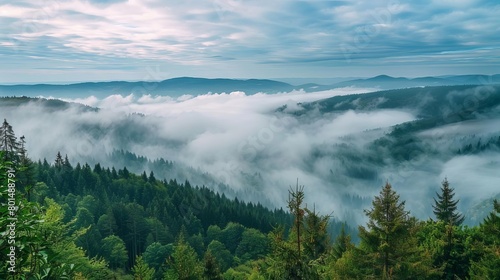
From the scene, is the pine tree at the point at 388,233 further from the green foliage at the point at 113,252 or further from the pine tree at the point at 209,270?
the green foliage at the point at 113,252

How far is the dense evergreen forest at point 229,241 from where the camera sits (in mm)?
5590

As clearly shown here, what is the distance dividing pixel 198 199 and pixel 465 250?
130m

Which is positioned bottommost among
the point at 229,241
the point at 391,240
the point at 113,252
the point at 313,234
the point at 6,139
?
the point at 229,241

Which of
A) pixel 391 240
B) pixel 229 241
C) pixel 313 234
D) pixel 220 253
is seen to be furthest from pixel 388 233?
pixel 229 241

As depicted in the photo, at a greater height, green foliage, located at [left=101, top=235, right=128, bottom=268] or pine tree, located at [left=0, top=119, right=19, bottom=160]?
pine tree, located at [left=0, top=119, right=19, bottom=160]

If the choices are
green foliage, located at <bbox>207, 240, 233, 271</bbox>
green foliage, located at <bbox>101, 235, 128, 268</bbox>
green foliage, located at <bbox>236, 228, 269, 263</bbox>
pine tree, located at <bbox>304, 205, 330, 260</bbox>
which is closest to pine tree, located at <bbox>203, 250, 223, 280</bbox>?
pine tree, located at <bbox>304, 205, 330, 260</bbox>

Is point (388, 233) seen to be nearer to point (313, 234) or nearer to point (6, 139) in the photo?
point (313, 234)

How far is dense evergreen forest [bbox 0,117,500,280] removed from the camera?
5590 mm

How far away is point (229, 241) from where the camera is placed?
118 meters

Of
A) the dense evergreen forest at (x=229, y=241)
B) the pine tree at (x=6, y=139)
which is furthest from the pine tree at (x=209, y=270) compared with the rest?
the pine tree at (x=6, y=139)

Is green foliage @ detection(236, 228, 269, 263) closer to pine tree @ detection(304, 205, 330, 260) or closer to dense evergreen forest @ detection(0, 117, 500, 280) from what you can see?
dense evergreen forest @ detection(0, 117, 500, 280)

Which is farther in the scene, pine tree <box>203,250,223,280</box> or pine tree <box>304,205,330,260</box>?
pine tree <box>203,250,223,280</box>

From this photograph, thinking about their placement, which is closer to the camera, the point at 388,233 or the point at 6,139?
the point at 388,233

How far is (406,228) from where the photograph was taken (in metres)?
21.6
